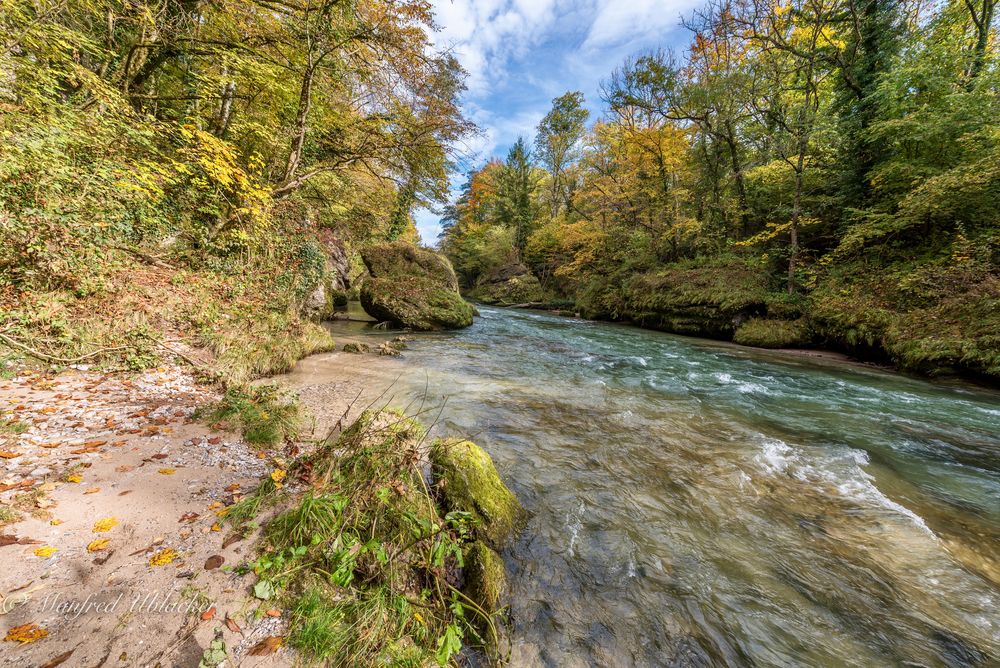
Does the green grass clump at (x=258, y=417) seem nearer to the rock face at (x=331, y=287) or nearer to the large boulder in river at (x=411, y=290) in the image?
the rock face at (x=331, y=287)

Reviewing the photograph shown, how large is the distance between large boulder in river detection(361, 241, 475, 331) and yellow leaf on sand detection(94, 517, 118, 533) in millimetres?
10673

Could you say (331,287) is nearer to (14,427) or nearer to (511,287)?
(14,427)

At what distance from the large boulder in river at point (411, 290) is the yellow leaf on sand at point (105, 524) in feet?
35.0

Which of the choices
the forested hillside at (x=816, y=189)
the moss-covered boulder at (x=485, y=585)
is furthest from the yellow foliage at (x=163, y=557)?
the forested hillside at (x=816, y=189)

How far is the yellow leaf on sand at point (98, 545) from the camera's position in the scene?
195cm

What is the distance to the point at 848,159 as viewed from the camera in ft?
39.8

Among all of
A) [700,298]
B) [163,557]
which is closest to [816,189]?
Result: [700,298]

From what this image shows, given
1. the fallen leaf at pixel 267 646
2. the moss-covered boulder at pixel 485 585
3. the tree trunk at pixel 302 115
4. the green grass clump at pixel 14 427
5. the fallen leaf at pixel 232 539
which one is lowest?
the moss-covered boulder at pixel 485 585

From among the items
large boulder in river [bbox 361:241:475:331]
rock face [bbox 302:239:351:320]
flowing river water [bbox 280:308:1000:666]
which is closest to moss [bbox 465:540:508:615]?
flowing river water [bbox 280:308:1000:666]

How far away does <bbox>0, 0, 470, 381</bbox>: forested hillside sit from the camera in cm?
466

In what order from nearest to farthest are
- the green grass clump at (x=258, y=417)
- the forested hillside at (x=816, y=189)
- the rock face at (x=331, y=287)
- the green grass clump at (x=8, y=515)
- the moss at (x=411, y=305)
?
the green grass clump at (x=8, y=515) → the green grass clump at (x=258, y=417) → the forested hillside at (x=816, y=189) → the rock face at (x=331, y=287) → the moss at (x=411, y=305)

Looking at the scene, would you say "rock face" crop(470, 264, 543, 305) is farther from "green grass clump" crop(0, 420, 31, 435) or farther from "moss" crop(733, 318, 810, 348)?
"green grass clump" crop(0, 420, 31, 435)

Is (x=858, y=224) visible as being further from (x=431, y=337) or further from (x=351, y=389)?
(x=351, y=389)

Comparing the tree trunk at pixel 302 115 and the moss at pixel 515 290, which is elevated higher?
the tree trunk at pixel 302 115
